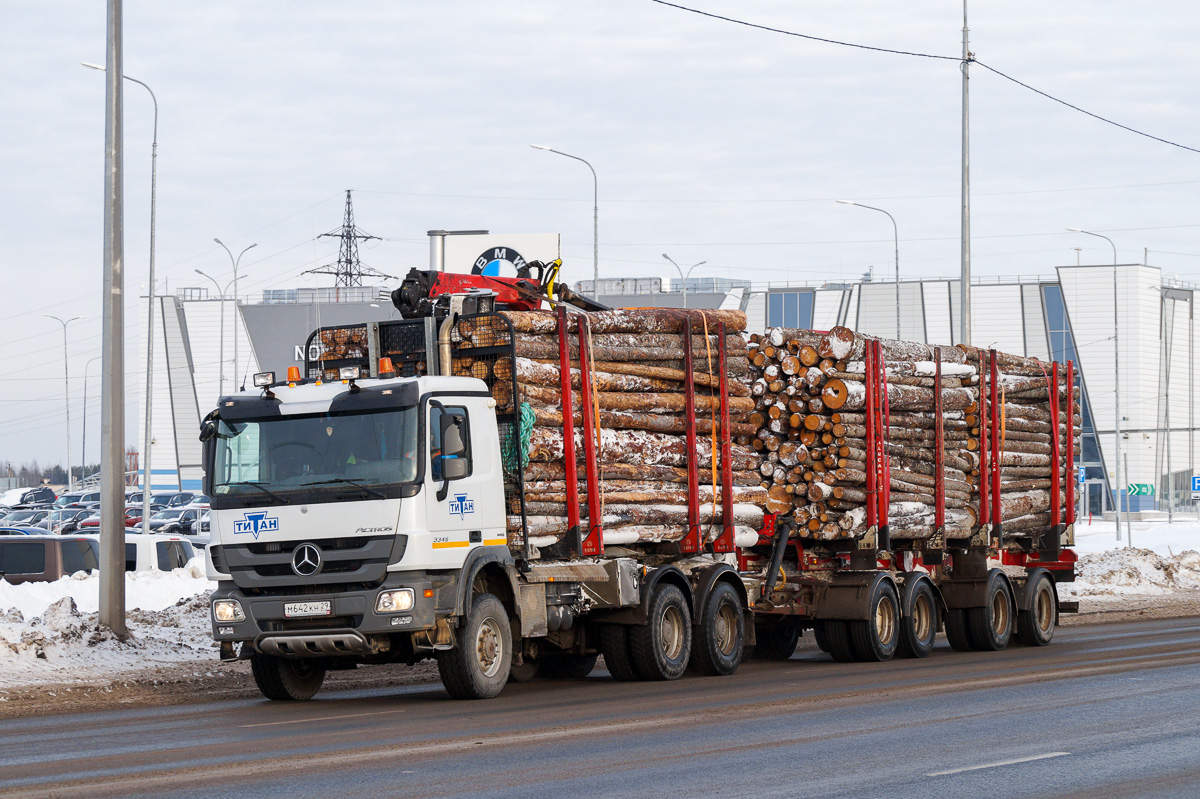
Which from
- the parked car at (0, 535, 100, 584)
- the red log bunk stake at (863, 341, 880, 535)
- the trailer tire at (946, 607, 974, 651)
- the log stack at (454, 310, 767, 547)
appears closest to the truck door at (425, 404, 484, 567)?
the log stack at (454, 310, 767, 547)

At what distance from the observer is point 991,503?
21.0 meters

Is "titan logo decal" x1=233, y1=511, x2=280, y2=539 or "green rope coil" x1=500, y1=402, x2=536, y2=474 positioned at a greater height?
"green rope coil" x1=500, y1=402, x2=536, y2=474

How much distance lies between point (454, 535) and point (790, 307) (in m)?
77.8

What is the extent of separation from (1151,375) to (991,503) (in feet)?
222

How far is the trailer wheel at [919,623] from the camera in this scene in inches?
738

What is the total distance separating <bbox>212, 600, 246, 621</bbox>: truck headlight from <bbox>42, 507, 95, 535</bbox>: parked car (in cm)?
4119

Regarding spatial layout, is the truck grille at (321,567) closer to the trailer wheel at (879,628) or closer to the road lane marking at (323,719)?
the road lane marking at (323,719)

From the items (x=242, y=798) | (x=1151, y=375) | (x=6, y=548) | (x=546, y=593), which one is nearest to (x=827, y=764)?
(x=242, y=798)

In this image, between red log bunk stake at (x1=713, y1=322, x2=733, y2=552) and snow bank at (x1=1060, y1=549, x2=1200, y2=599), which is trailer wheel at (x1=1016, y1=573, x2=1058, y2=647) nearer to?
red log bunk stake at (x1=713, y1=322, x2=733, y2=552)

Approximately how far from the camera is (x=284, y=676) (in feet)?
45.3

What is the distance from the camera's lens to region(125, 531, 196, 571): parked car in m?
29.7

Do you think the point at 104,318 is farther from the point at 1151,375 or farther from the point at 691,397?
the point at 1151,375

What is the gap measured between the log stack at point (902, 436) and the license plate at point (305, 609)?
649 centimetres

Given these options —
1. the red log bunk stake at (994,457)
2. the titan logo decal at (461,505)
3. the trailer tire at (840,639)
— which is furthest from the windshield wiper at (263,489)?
the red log bunk stake at (994,457)
